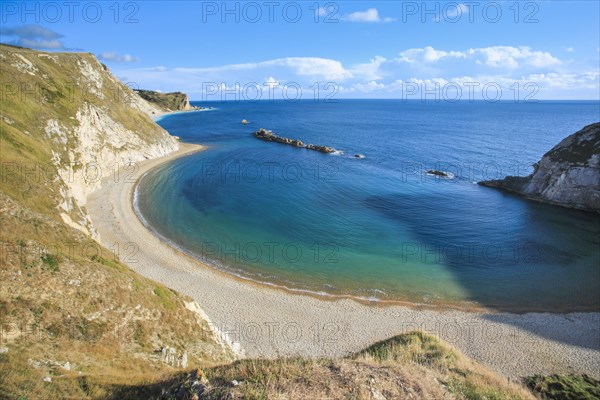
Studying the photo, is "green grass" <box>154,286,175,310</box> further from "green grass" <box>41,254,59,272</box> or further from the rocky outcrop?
the rocky outcrop

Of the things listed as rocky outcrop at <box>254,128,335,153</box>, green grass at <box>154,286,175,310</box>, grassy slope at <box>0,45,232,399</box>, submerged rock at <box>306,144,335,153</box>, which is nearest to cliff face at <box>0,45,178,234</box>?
grassy slope at <box>0,45,232,399</box>

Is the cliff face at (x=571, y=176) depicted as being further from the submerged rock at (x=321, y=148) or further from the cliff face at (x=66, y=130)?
the cliff face at (x=66, y=130)

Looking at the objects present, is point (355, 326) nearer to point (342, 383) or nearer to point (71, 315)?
point (342, 383)

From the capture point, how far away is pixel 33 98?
48062 mm

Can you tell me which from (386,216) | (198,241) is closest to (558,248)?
(386,216)

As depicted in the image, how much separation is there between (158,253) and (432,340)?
30.1 m

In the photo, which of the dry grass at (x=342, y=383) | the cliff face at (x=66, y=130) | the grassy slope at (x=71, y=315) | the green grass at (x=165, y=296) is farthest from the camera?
the cliff face at (x=66, y=130)

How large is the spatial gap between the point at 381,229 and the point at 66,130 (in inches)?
1874

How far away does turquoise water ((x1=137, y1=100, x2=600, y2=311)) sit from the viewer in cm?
3459

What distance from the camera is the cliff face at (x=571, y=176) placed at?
5775 centimetres

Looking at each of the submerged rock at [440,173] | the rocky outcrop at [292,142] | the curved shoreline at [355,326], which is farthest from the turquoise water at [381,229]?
the rocky outcrop at [292,142]

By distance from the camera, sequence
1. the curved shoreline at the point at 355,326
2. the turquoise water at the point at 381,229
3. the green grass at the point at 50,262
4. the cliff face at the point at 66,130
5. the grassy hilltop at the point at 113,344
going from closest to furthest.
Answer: the grassy hilltop at the point at 113,344
the green grass at the point at 50,262
the curved shoreline at the point at 355,326
the cliff face at the point at 66,130
the turquoise water at the point at 381,229

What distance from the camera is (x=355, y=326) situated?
93.3 ft

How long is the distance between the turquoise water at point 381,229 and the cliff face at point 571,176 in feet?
11.5
